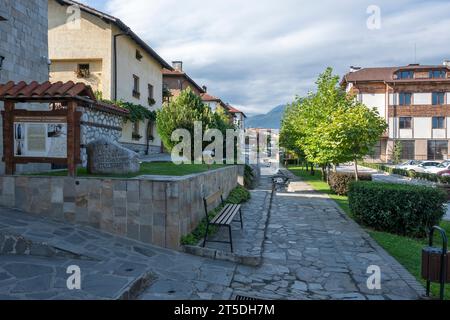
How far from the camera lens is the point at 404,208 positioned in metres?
8.45

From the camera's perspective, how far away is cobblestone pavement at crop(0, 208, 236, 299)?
4277 millimetres

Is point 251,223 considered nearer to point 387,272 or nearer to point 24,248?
point 387,272

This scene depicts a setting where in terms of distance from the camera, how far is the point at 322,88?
20656 millimetres

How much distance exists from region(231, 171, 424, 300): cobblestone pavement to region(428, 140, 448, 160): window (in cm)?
3992

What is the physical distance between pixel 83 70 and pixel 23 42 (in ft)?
34.8

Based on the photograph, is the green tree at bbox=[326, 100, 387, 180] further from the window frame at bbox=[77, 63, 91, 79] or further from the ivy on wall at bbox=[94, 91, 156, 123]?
the window frame at bbox=[77, 63, 91, 79]

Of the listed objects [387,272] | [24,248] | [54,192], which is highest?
[54,192]

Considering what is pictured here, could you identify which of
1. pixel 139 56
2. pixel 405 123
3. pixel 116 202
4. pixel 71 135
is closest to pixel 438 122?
pixel 405 123

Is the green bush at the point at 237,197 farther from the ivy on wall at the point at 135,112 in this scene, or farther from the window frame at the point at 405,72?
the window frame at the point at 405,72

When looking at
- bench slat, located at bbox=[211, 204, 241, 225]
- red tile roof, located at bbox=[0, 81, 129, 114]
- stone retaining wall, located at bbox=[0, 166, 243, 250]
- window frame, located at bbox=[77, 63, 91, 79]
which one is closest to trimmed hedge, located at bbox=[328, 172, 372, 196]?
bench slat, located at bbox=[211, 204, 241, 225]

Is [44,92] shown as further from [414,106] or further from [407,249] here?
[414,106]

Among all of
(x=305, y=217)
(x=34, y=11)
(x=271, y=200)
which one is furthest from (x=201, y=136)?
(x=34, y=11)

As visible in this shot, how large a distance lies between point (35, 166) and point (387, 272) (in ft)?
28.3
